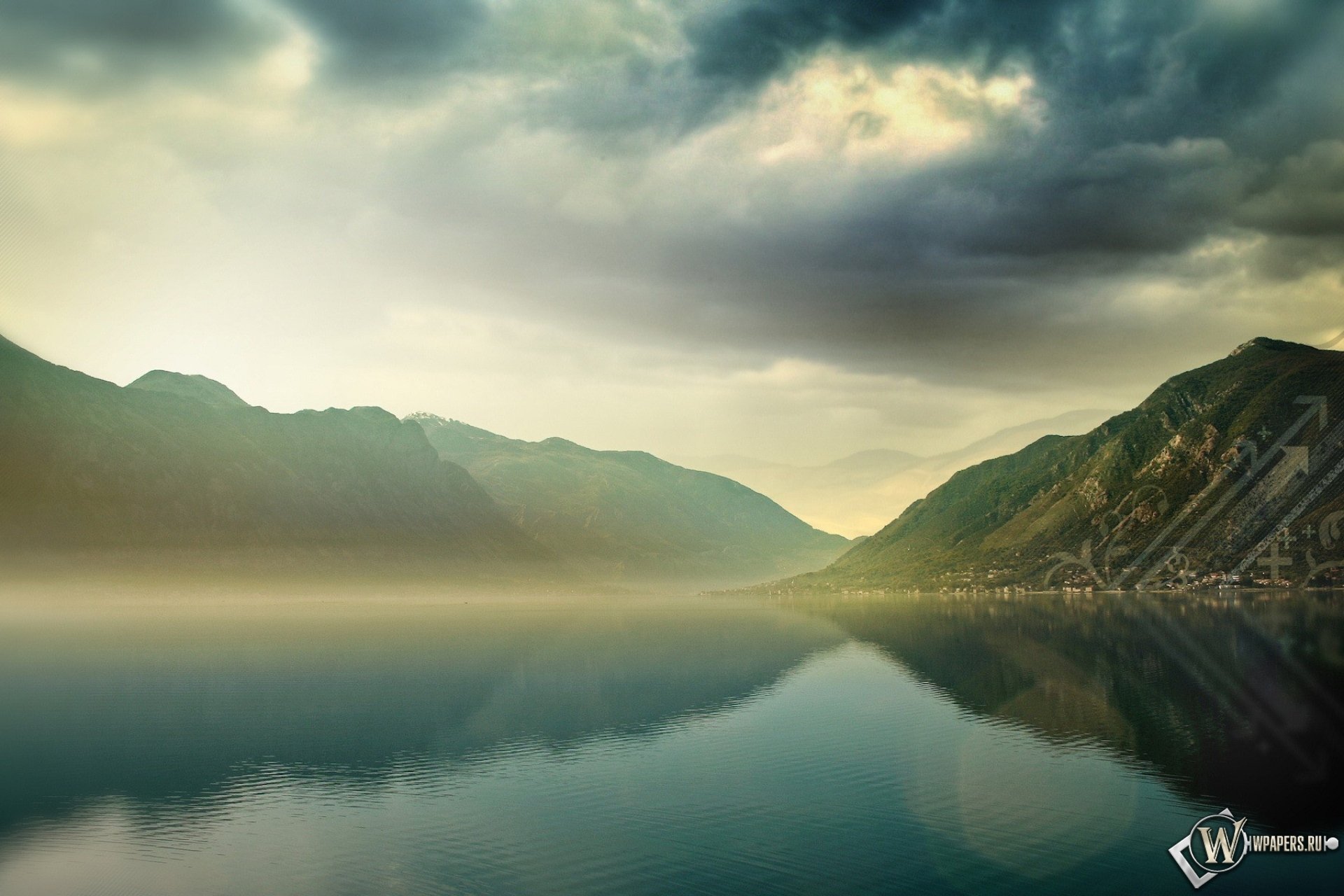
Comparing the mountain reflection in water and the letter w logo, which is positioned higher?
the letter w logo

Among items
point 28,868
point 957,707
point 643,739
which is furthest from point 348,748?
point 957,707

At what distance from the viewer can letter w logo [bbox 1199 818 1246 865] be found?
5012 cm

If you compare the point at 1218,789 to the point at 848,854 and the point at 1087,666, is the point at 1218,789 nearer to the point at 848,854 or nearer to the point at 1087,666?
the point at 848,854

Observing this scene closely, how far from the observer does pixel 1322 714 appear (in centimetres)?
9450

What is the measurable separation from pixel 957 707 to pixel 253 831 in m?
81.2

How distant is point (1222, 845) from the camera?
5234 cm

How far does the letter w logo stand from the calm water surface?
3.95 feet

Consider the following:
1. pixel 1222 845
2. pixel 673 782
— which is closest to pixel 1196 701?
pixel 1222 845

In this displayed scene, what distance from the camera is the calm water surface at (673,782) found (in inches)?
1996
